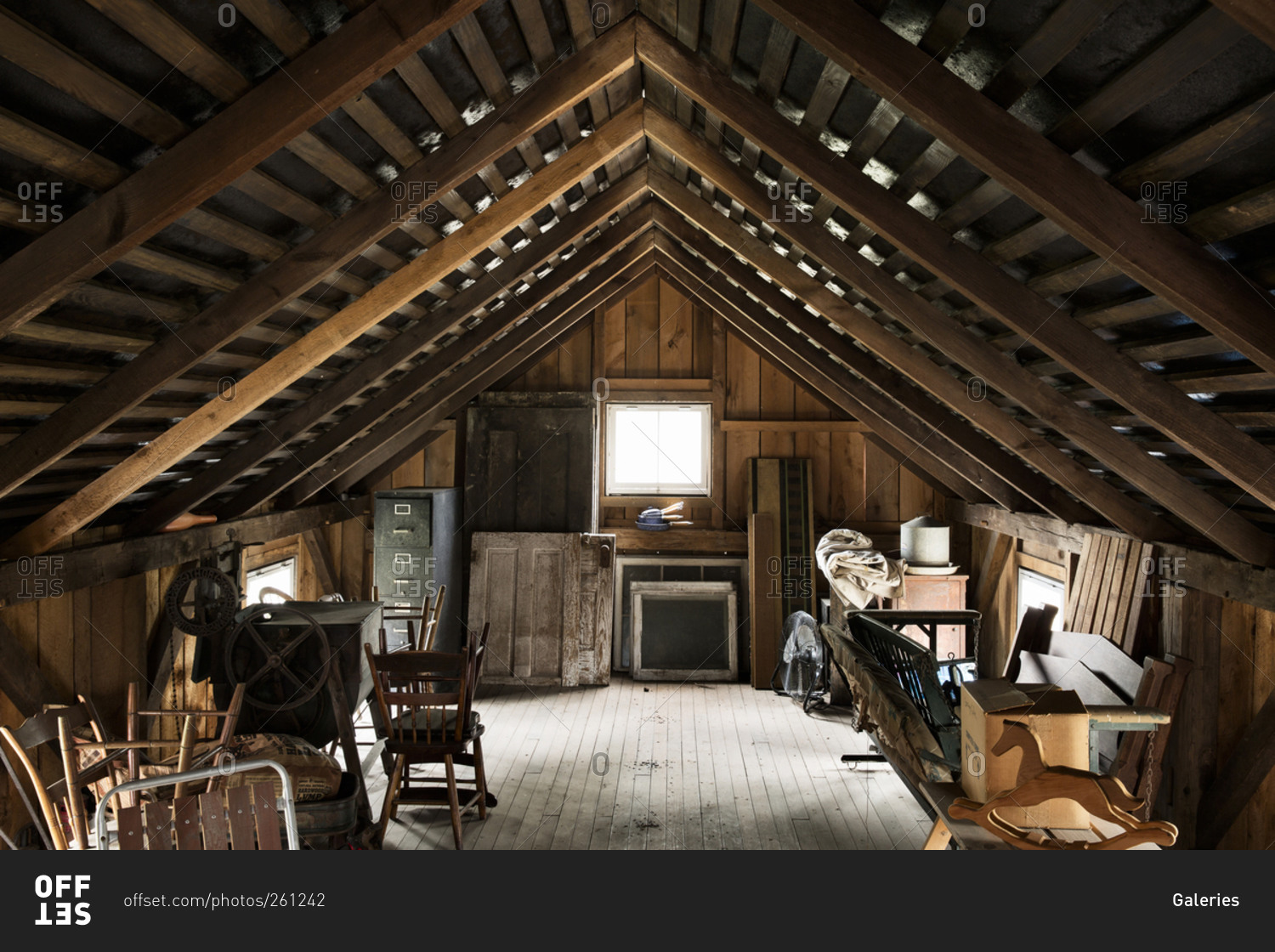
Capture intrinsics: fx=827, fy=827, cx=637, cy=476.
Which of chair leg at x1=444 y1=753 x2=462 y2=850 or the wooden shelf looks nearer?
chair leg at x1=444 y1=753 x2=462 y2=850

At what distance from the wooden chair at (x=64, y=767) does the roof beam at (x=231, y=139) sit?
1390mm

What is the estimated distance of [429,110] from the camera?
279 cm

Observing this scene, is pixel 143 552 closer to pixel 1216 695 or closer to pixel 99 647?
pixel 99 647

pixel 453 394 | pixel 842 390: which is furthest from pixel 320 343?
pixel 842 390

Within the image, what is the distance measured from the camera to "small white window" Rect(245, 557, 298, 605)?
6.45 metres

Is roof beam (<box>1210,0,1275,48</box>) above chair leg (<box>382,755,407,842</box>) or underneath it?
above

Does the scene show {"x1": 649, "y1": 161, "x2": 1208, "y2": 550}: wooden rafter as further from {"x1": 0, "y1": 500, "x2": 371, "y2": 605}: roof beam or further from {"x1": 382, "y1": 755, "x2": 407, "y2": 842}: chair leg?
{"x1": 0, "y1": 500, "x2": 371, "y2": 605}: roof beam

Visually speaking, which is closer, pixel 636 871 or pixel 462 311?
pixel 636 871

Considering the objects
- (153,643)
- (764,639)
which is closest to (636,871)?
(153,643)

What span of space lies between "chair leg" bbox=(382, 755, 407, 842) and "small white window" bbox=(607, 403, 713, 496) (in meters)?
3.88

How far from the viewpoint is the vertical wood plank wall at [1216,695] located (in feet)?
12.8

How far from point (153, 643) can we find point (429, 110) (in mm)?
3800

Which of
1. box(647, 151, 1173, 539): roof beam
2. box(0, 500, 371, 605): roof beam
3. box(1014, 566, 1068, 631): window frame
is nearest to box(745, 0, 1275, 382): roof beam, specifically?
box(647, 151, 1173, 539): roof beam

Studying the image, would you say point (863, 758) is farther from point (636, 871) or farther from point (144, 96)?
point (144, 96)
